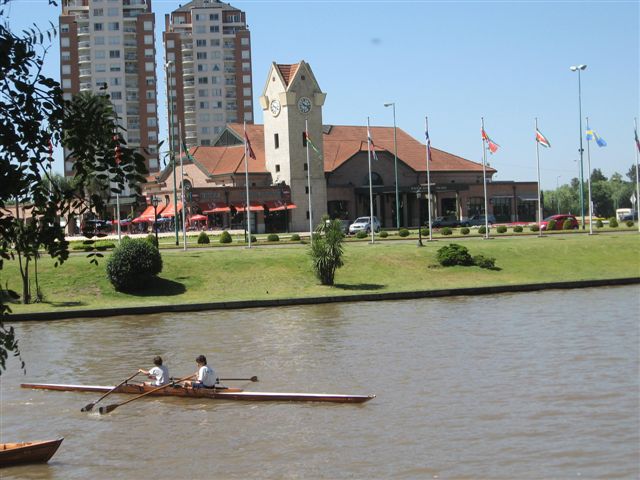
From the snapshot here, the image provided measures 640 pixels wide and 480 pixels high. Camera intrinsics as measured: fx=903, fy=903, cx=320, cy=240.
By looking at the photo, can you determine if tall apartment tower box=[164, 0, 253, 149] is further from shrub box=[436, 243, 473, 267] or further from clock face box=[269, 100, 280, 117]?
shrub box=[436, 243, 473, 267]

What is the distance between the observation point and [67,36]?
12262 centimetres

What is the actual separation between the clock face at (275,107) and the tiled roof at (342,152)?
18.5 feet

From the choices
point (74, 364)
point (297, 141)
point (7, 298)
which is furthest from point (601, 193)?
point (7, 298)

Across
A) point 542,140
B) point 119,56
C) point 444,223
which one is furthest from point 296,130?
point 119,56

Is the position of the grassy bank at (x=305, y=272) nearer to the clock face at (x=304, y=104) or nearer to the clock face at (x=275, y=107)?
the clock face at (x=304, y=104)

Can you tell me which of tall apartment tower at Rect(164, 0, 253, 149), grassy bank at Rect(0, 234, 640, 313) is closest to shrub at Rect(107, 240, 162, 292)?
grassy bank at Rect(0, 234, 640, 313)

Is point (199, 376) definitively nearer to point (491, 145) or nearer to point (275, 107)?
point (491, 145)

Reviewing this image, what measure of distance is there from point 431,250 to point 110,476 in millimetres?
35647

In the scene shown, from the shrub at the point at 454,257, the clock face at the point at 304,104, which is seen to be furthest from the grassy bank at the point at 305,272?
the clock face at the point at 304,104

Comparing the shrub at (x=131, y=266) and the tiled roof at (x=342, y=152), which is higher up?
the tiled roof at (x=342, y=152)

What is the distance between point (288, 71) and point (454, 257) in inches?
1938

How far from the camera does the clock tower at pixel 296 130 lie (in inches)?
3511

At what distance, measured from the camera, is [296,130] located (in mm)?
90062

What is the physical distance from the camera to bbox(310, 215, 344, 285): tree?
40938mm
